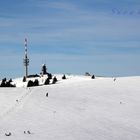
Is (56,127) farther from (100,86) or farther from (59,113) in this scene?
(100,86)

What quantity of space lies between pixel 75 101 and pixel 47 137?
21.6m

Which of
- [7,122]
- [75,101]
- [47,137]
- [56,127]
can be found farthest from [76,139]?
[75,101]

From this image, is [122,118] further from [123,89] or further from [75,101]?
[123,89]

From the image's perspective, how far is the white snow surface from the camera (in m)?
40.3

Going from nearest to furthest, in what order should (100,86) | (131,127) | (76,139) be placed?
(76,139)
(131,127)
(100,86)

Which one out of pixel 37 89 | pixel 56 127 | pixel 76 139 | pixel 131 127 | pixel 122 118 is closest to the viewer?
pixel 76 139

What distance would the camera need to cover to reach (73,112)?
51.6 metres

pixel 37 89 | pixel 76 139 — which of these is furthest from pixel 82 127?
pixel 37 89

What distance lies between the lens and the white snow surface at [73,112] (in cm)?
4034

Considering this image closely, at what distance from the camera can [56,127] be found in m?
42.7

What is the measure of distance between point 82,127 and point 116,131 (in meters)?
3.07

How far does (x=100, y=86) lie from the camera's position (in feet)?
240

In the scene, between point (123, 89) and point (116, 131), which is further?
point (123, 89)

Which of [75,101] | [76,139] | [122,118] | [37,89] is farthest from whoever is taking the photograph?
[37,89]
